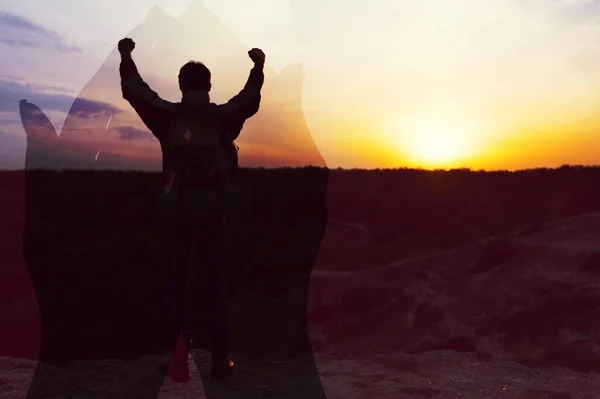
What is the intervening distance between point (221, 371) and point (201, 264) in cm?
108

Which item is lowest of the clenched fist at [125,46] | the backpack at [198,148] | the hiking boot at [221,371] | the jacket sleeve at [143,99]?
the hiking boot at [221,371]

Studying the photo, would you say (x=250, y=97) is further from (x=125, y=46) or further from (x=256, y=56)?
(x=125, y=46)

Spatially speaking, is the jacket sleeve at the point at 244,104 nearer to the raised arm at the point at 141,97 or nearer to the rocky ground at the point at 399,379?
the raised arm at the point at 141,97

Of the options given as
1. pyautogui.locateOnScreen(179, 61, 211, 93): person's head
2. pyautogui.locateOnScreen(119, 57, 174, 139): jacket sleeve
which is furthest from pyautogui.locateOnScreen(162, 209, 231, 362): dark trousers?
pyautogui.locateOnScreen(179, 61, 211, 93): person's head

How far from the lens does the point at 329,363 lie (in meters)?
6.64

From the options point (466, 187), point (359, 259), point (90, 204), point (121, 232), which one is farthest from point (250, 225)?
point (466, 187)

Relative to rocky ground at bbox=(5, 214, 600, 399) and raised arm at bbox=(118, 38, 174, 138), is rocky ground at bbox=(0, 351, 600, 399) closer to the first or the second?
rocky ground at bbox=(5, 214, 600, 399)

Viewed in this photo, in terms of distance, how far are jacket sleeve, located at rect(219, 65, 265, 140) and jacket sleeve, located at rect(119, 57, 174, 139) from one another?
479mm

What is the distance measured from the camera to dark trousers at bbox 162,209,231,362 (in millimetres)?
5105

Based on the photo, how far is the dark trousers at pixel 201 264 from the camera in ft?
16.8

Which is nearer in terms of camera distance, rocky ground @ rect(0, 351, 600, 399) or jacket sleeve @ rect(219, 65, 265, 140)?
jacket sleeve @ rect(219, 65, 265, 140)

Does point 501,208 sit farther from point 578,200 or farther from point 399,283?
point 399,283

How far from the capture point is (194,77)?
5.11 m

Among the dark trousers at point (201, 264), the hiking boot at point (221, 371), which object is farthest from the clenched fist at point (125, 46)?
the hiking boot at point (221, 371)
